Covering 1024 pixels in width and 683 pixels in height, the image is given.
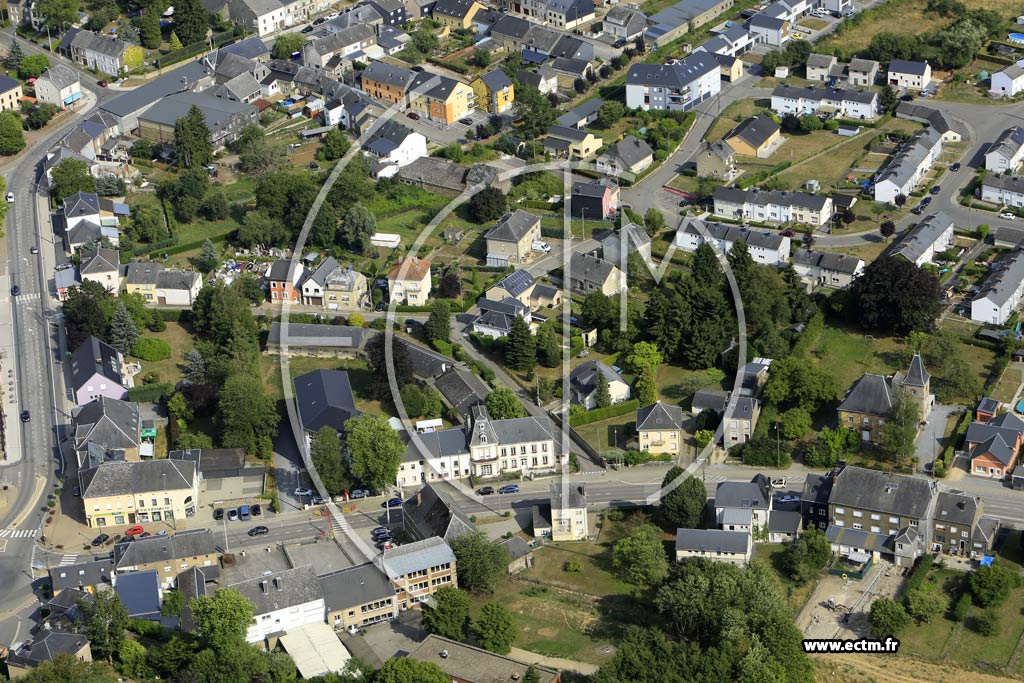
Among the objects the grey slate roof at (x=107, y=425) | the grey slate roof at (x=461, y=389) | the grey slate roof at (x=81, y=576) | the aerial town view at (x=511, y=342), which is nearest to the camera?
the aerial town view at (x=511, y=342)

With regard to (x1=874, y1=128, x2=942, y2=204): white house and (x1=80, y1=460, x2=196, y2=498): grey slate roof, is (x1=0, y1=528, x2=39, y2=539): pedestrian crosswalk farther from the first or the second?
(x1=874, y1=128, x2=942, y2=204): white house

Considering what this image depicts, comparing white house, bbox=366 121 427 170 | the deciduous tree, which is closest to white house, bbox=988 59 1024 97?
white house, bbox=366 121 427 170

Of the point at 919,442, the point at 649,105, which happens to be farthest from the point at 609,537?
the point at 649,105

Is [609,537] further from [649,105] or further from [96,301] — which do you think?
[649,105]

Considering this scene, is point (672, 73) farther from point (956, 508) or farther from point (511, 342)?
point (956, 508)

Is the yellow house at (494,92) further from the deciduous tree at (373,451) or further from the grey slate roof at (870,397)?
the grey slate roof at (870,397)

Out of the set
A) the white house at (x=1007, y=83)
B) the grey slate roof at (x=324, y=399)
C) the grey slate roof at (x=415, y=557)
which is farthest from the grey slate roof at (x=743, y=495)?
the white house at (x=1007, y=83)
